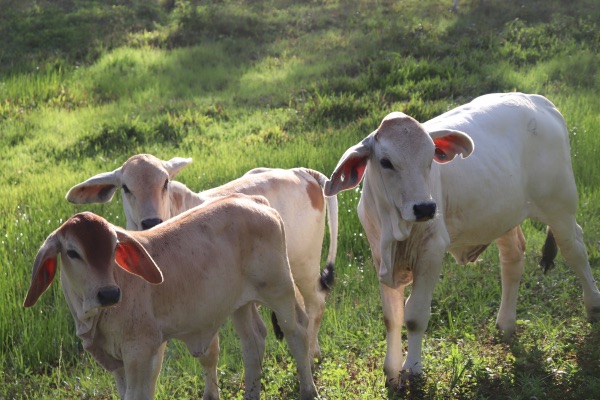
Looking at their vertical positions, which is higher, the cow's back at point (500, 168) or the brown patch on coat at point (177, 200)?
the cow's back at point (500, 168)

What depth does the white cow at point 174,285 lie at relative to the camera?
4.28 m

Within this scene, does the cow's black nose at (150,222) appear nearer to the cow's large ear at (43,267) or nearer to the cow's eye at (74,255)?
the cow's large ear at (43,267)

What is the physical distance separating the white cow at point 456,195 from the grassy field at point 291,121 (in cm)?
31

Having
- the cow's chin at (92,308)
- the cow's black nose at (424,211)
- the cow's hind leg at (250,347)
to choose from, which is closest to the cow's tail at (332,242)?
the cow's hind leg at (250,347)

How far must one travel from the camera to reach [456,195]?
5625mm

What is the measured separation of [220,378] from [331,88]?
775 centimetres

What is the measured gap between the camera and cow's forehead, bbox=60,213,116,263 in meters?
4.22

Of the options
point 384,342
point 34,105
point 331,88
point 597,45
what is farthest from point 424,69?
point 384,342

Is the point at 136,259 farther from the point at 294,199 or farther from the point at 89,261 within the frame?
the point at 294,199

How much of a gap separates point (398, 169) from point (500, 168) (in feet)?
3.43

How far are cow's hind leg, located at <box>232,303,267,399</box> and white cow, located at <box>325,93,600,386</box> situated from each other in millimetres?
728

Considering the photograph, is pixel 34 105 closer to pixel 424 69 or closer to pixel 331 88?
pixel 331 88

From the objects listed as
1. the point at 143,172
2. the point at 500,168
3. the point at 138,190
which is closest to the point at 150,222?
the point at 138,190

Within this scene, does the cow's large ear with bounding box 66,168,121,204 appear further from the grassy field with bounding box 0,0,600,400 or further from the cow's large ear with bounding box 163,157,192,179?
the grassy field with bounding box 0,0,600,400
